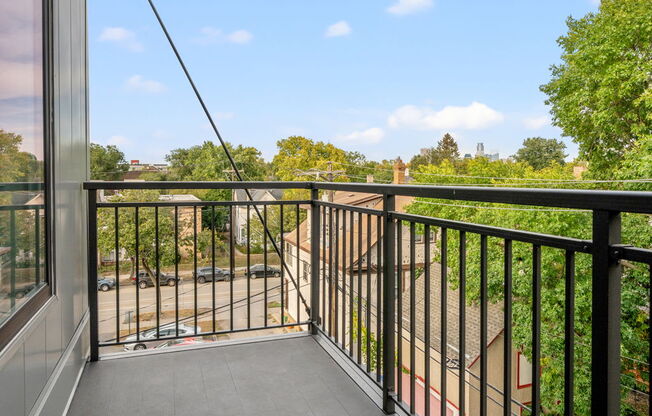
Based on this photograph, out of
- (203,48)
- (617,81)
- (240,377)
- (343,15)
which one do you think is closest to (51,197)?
(240,377)

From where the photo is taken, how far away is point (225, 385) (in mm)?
2000

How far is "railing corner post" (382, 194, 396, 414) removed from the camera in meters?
1.68

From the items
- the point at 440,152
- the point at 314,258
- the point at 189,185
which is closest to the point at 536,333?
the point at 314,258

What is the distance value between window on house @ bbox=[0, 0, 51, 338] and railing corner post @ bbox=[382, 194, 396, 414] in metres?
1.15

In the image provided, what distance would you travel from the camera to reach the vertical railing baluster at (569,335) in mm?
907

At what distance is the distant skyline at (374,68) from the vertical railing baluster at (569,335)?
903 inches

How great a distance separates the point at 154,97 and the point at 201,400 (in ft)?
74.2

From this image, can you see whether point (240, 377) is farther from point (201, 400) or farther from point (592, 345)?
point (592, 345)

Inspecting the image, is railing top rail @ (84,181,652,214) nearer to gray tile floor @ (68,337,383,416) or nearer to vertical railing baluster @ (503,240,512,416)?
vertical railing baluster @ (503,240,512,416)

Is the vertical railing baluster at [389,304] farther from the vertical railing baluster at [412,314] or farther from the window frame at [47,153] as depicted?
the window frame at [47,153]

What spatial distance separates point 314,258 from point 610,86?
13.5 metres

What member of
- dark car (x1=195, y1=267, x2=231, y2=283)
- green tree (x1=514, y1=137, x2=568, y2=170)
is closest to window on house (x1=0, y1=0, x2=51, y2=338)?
dark car (x1=195, y1=267, x2=231, y2=283)

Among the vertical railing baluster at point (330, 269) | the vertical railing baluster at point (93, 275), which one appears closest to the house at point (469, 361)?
the vertical railing baluster at point (330, 269)

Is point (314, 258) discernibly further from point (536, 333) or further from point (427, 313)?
point (536, 333)
